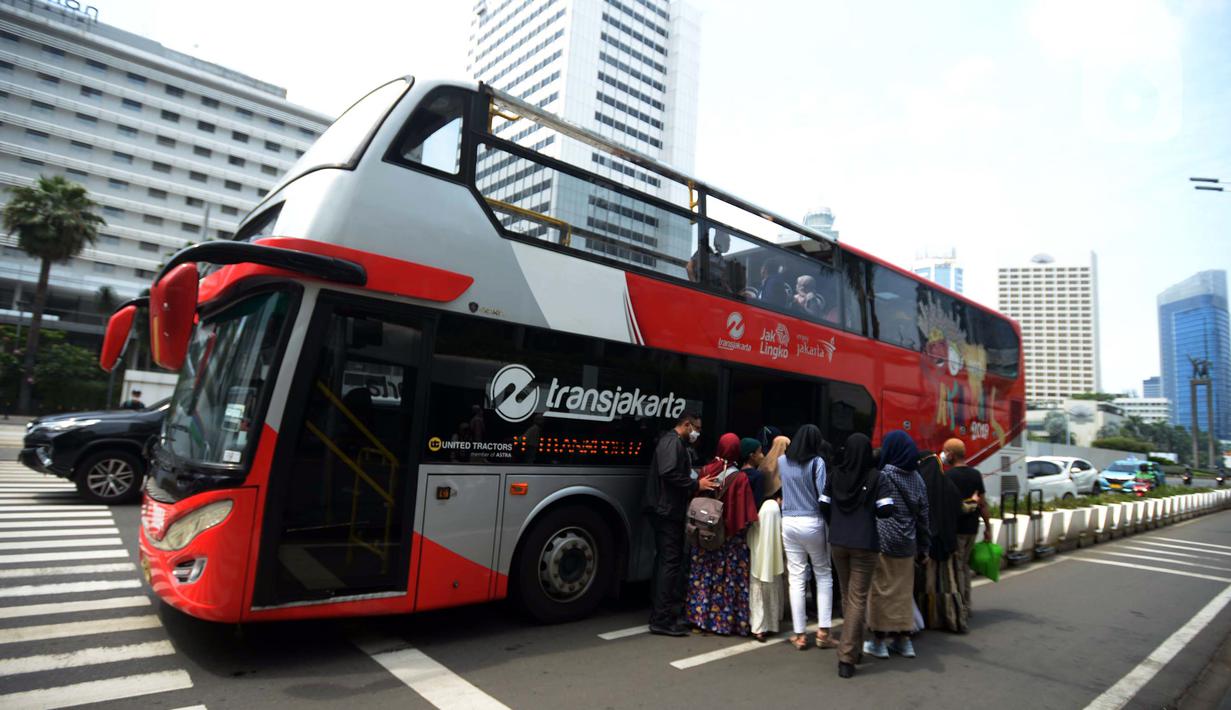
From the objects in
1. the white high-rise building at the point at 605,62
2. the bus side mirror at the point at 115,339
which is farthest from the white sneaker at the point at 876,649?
the white high-rise building at the point at 605,62

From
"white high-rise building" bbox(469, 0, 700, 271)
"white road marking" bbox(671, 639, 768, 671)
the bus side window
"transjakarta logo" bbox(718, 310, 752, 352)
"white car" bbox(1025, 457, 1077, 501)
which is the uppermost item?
"white high-rise building" bbox(469, 0, 700, 271)

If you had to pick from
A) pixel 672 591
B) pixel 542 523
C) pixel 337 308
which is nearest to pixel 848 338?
pixel 672 591

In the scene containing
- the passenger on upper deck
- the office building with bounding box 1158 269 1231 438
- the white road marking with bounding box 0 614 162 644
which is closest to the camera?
the white road marking with bounding box 0 614 162 644

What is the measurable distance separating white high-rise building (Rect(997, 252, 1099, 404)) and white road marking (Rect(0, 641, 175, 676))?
124747mm

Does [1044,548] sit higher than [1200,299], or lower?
lower

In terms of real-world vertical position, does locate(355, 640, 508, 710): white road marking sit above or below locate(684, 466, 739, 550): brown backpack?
below

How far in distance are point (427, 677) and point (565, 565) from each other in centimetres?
159

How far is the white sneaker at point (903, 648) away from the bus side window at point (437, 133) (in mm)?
5285

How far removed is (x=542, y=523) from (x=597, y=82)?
297ft

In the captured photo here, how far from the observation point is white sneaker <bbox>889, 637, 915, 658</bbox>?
5.43 metres

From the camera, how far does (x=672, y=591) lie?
569cm

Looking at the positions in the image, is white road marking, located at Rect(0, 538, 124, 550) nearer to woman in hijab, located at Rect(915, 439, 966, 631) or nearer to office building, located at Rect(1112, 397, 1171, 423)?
woman in hijab, located at Rect(915, 439, 966, 631)

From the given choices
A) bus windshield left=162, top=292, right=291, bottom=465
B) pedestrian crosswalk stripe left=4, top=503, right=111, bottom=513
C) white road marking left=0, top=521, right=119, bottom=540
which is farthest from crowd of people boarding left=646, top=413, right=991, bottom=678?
pedestrian crosswalk stripe left=4, top=503, right=111, bottom=513

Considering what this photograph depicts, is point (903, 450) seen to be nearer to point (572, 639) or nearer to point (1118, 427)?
point (572, 639)
